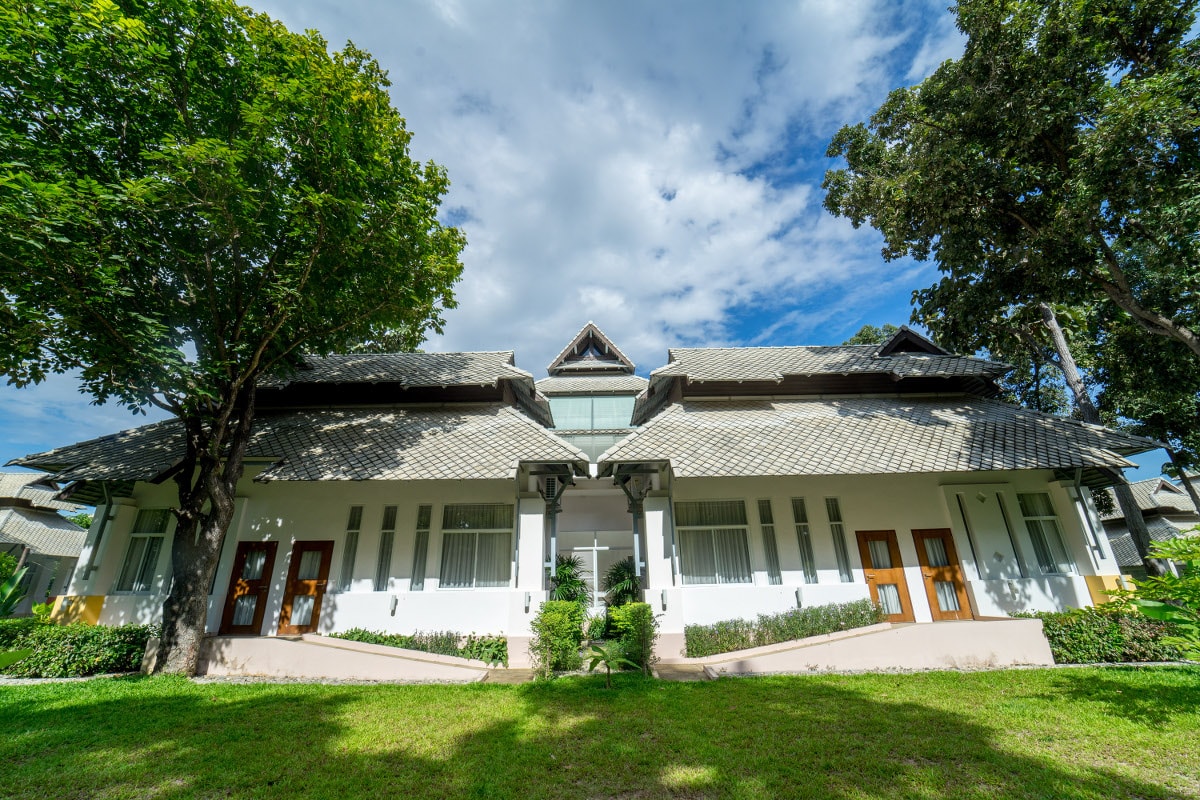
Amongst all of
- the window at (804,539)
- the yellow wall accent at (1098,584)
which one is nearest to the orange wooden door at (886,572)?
the window at (804,539)

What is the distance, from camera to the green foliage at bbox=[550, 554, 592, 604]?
40.6 feet

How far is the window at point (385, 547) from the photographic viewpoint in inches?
436

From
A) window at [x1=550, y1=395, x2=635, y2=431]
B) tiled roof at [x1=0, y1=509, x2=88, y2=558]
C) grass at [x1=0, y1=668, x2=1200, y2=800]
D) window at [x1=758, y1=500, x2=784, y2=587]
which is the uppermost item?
window at [x1=550, y1=395, x2=635, y2=431]

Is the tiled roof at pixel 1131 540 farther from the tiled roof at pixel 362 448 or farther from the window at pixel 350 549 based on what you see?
the window at pixel 350 549

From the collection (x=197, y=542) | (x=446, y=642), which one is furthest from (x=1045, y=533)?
(x=197, y=542)

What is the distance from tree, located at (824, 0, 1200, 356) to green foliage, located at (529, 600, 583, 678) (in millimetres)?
11963

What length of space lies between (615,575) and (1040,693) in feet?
29.5

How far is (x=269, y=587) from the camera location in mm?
11062

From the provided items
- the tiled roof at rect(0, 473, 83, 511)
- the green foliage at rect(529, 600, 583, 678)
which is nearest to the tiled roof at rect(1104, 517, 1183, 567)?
the green foliage at rect(529, 600, 583, 678)

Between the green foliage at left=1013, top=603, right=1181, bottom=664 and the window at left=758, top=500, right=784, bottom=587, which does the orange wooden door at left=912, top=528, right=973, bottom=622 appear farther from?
the window at left=758, top=500, right=784, bottom=587

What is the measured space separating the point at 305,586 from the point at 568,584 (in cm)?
618

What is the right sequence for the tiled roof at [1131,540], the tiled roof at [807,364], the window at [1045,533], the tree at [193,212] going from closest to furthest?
1. the tree at [193,212]
2. the window at [1045,533]
3. the tiled roof at [807,364]
4. the tiled roof at [1131,540]

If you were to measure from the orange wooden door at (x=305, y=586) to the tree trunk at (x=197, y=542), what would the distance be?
188cm

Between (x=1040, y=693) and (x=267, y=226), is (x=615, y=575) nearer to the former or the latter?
(x=1040, y=693)
